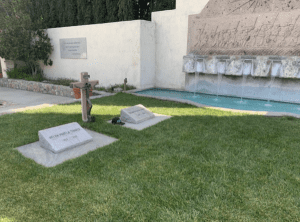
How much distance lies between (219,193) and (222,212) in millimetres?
302

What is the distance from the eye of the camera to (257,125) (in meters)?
4.76

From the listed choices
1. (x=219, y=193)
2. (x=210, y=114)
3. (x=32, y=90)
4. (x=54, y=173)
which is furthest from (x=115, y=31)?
(x=219, y=193)

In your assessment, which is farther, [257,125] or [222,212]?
[257,125]

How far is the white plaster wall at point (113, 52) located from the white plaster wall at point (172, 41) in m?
0.42

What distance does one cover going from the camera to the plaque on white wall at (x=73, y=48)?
1117 centimetres

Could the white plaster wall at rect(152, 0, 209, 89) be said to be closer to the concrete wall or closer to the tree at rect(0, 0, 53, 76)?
the concrete wall

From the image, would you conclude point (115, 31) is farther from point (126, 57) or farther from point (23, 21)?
point (23, 21)

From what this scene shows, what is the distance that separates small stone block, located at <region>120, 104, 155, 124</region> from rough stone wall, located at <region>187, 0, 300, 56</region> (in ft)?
15.3

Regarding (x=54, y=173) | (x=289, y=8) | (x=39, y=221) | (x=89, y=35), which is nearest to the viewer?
(x=39, y=221)

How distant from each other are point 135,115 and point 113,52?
586cm

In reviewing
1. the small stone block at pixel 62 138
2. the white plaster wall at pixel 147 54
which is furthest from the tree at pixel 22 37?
the small stone block at pixel 62 138

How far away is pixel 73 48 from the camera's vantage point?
11.6m

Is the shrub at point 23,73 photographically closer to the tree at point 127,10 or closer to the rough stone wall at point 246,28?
the tree at point 127,10

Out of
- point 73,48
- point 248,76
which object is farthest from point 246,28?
point 73,48
